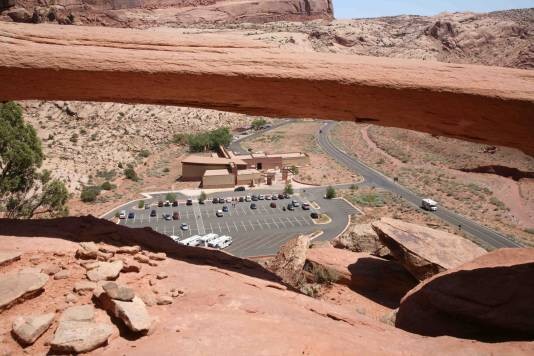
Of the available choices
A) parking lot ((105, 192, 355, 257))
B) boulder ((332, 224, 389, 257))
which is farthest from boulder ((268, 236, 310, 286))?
parking lot ((105, 192, 355, 257))

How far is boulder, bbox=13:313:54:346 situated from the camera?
4.62 metres

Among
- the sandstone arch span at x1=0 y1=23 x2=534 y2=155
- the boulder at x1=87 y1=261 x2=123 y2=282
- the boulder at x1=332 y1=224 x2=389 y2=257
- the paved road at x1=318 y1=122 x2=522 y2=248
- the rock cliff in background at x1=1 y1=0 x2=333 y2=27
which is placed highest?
the rock cliff in background at x1=1 y1=0 x2=333 y2=27

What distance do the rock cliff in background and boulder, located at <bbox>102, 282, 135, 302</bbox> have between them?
92.8m

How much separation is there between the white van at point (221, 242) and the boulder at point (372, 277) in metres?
17.5

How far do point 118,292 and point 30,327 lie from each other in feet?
3.59

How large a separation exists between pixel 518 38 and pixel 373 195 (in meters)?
88.1

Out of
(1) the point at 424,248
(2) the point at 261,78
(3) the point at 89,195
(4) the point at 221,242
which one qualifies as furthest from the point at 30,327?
(3) the point at 89,195

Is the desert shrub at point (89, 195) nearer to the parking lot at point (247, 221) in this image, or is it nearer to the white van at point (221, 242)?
the parking lot at point (247, 221)

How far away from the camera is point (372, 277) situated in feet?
42.3

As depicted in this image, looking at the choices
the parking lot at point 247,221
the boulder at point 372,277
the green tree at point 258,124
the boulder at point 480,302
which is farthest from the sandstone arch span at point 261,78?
the green tree at point 258,124

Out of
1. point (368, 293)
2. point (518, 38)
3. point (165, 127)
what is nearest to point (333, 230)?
point (368, 293)

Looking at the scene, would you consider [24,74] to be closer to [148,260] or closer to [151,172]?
[148,260]

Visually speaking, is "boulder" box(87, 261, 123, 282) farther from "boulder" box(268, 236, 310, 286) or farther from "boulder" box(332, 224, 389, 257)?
"boulder" box(332, 224, 389, 257)

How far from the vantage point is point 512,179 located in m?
51.0
